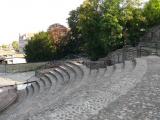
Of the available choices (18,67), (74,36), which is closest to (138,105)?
(18,67)

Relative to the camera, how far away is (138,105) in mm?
12641

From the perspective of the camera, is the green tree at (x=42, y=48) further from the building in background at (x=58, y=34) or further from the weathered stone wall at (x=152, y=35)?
the weathered stone wall at (x=152, y=35)

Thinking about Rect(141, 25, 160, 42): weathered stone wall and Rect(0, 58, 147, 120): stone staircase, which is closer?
Rect(0, 58, 147, 120): stone staircase

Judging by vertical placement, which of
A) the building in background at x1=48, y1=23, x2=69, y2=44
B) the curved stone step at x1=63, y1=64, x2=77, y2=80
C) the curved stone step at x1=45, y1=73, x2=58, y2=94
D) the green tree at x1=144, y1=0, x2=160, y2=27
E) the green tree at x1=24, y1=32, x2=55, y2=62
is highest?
the green tree at x1=144, y1=0, x2=160, y2=27

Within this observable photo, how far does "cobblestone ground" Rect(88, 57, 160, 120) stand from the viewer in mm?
11695

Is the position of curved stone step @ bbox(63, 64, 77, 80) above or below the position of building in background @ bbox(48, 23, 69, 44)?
below

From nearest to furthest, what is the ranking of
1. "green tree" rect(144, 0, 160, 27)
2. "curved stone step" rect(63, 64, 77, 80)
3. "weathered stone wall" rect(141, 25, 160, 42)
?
1. "curved stone step" rect(63, 64, 77, 80)
2. "weathered stone wall" rect(141, 25, 160, 42)
3. "green tree" rect(144, 0, 160, 27)

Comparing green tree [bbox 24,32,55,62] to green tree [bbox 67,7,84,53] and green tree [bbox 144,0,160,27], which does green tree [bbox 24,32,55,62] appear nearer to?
green tree [bbox 67,7,84,53]

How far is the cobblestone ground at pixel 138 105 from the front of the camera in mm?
11695

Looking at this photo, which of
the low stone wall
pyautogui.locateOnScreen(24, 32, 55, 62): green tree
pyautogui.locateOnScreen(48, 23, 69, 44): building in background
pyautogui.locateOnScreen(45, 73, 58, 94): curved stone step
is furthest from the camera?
pyautogui.locateOnScreen(48, 23, 69, 44): building in background

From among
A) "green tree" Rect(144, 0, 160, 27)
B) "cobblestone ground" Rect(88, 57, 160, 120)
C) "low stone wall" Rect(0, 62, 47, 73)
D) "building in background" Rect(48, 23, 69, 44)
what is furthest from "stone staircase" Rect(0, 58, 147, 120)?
"building in background" Rect(48, 23, 69, 44)

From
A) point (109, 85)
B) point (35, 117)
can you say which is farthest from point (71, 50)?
point (35, 117)

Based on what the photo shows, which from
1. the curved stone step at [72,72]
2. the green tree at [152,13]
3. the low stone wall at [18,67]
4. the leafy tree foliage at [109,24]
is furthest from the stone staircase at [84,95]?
the low stone wall at [18,67]

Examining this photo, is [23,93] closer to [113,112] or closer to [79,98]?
[79,98]
